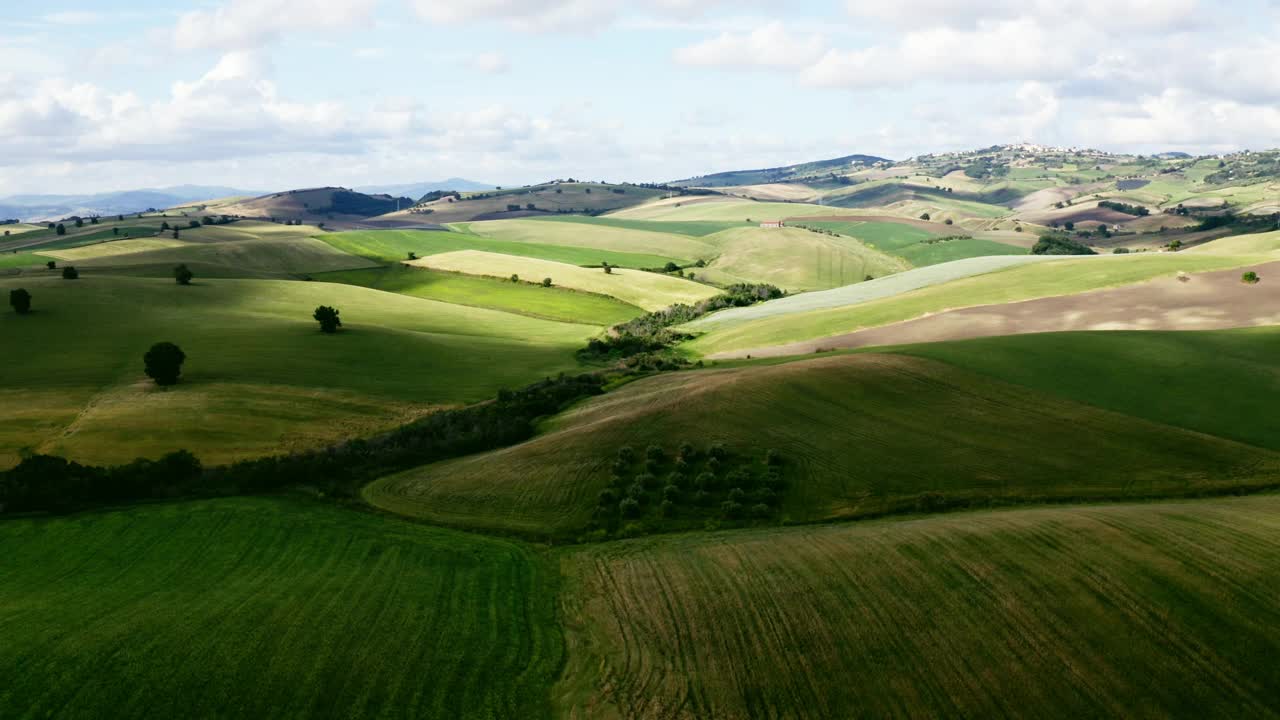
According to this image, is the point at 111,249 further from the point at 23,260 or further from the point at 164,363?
the point at 164,363

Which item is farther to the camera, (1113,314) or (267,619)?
(1113,314)

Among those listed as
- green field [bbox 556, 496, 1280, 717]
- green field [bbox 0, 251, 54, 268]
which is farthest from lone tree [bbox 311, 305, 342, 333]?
green field [bbox 0, 251, 54, 268]

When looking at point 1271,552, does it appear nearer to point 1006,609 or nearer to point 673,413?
point 1006,609

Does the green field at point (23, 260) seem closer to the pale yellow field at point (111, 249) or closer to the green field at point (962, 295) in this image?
the pale yellow field at point (111, 249)

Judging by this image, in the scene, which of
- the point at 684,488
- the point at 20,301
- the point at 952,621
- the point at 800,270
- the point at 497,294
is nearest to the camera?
the point at 952,621

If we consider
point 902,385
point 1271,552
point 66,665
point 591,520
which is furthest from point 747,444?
point 66,665

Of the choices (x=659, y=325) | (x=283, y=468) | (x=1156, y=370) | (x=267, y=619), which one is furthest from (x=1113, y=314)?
(x=267, y=619)
